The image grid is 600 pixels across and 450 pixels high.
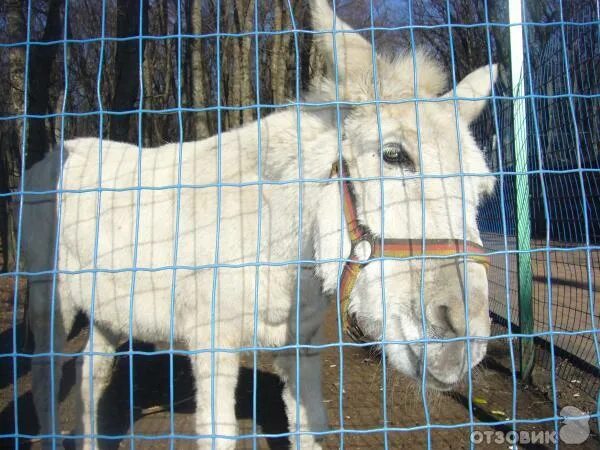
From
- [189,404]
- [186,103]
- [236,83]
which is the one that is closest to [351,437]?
[189,404]

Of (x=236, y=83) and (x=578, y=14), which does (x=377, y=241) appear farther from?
(x=236, y=83)

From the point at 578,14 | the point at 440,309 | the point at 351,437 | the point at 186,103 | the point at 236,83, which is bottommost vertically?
the point at 351,437

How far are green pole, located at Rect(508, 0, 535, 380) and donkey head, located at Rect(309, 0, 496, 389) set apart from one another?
1932 millimetres

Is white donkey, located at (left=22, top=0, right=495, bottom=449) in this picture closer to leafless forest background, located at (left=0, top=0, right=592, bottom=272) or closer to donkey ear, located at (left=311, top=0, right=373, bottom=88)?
donkey ear, located at (left=311, top=0, right=373, bottom=88)

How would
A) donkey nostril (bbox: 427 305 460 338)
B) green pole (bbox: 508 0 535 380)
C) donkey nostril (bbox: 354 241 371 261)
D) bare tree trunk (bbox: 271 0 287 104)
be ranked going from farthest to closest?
bare tree trunk (bbox: 271 0 287 104) → green pole (bbox: 508 0 535 380) → donkey nostril (bbox: 354 241 371 261) → donkey nostril (bbox: 427 305 460 338)

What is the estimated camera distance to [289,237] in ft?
7.89

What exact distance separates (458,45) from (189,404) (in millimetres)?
22636

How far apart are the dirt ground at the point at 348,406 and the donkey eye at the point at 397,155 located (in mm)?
1664

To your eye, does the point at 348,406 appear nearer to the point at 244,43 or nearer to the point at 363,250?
the point at 363,250

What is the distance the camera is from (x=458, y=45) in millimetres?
22766

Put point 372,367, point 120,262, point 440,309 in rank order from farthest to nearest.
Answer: point 372,367
point 120,262
point 440,309

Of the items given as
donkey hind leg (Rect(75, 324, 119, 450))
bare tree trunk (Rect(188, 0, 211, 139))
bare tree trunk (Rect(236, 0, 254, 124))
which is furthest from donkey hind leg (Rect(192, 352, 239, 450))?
bare tree trunk (Rect(236, 0, 254, 124))

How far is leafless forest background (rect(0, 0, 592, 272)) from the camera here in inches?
76.2

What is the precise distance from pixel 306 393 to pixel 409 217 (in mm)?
1539
